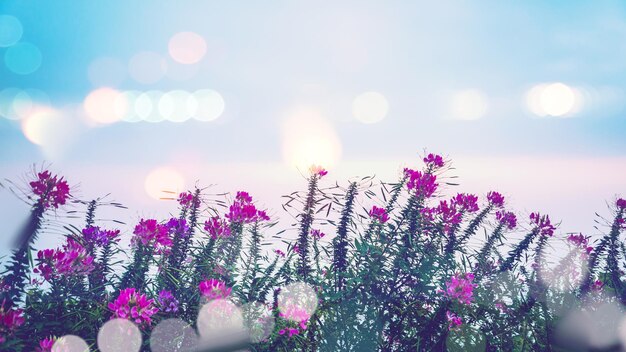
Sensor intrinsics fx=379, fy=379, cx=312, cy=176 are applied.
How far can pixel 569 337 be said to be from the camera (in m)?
4.29

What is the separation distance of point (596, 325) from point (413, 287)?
2.50 meters

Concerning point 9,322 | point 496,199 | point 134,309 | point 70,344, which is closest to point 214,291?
point 134,309

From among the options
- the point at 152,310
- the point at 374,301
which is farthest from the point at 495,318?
the point at 152,310

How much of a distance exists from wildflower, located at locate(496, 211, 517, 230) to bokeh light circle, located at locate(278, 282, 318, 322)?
3397 mm

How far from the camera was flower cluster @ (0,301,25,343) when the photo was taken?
2.97 metres

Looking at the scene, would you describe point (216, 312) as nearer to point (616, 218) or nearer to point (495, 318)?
point (495, 318)

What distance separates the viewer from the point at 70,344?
3498mm

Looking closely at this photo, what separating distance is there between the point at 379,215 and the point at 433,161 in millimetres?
1018

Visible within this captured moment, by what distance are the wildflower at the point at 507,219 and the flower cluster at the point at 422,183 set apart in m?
1.87

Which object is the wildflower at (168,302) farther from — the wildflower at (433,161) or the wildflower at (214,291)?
the wildflower at (433,161)

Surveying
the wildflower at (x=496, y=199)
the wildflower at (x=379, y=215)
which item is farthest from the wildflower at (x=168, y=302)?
the wildflower at (x=496, y=199)

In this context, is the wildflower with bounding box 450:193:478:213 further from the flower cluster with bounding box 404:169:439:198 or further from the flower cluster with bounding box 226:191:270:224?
the flower cluster with bounding box 226:191:270:224

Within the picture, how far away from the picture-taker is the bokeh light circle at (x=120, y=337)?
11.3 ft

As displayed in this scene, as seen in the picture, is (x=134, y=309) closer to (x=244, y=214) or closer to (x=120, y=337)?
(x=120, y=337)
